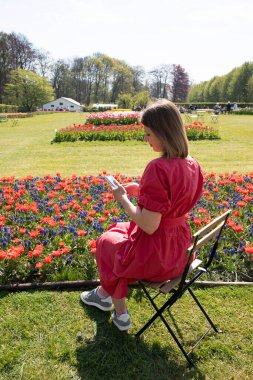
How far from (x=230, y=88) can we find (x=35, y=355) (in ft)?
223

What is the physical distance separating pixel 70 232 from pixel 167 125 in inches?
103

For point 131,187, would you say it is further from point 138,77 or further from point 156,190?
point 138,77

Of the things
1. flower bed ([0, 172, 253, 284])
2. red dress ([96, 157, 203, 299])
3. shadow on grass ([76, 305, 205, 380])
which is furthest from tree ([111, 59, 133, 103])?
shadow on grass ([76, 305, 205, 380])

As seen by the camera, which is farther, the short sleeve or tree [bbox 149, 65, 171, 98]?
tree [bbox 149, 65, 171, 98]

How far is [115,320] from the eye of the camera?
3.10 m

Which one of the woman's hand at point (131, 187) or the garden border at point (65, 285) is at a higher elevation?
the woman's hand at point (131, 187)

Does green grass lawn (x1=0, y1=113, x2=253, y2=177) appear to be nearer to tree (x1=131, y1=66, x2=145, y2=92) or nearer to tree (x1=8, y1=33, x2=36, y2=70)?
tree (x1=8, y1=33, x2=36, y2=70)

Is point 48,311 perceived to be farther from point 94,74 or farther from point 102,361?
point 94,74

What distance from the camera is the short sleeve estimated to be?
2.36 meters

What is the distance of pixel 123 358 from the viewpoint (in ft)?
9.32

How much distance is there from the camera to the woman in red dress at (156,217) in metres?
2.39

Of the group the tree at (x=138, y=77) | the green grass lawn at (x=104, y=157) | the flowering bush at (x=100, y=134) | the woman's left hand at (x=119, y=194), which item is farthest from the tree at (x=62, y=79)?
the woman's left hand at (x=119, y=194)

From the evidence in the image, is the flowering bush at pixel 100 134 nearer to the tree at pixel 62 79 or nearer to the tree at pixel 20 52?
the tree at pixel 20 52

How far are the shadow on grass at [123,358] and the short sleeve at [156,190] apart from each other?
1381 mm
